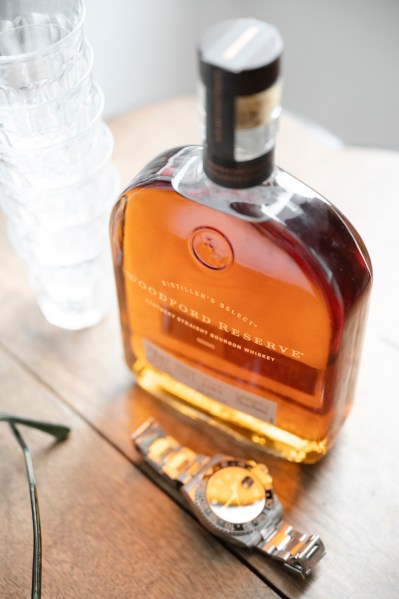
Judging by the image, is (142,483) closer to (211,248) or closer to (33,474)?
(33,474)

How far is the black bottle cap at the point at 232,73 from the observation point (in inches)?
15.2

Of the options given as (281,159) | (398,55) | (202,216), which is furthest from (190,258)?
(398,55)

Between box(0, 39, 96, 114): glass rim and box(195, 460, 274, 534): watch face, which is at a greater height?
box(0, 39, 96, 114): glass rim

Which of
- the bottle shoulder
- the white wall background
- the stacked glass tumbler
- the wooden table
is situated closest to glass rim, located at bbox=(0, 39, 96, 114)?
the stacked glass tumbler

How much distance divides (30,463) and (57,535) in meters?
0.06

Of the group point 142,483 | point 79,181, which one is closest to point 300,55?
point 79,181

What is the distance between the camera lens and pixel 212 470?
553mm

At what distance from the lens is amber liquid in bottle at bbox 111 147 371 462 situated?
470 millimetres

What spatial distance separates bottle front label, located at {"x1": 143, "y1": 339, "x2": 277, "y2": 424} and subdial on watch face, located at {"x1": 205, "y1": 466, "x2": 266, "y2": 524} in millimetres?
45

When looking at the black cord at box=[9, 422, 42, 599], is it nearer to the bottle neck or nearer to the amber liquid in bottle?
the amber liquid in bottle

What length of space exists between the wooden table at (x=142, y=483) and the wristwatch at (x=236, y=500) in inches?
0.6

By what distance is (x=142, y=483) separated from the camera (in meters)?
0.57

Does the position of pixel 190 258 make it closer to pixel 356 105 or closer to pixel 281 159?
pixel 281 159

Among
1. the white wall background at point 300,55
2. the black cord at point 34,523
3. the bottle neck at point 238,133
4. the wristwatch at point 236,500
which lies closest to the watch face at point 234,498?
the wristwatch at point 236,500
